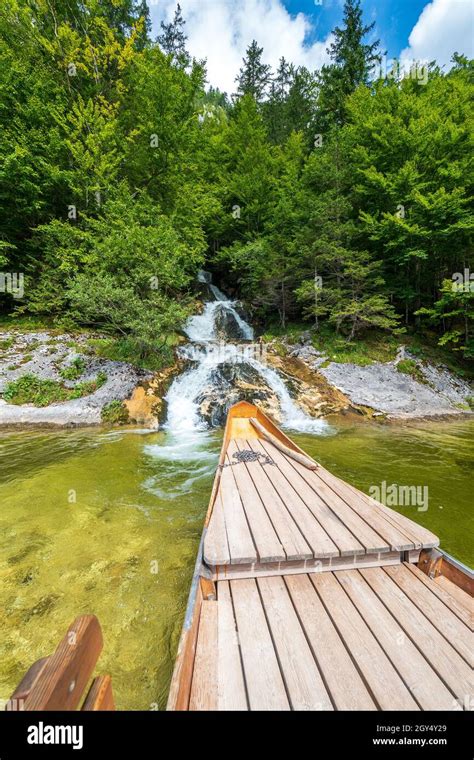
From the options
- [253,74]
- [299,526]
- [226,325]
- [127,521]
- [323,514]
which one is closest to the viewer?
[299,526]

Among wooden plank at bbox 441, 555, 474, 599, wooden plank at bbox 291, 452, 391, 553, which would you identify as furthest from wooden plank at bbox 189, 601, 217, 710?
wooden plank at bbox 441, 555, 474, 599

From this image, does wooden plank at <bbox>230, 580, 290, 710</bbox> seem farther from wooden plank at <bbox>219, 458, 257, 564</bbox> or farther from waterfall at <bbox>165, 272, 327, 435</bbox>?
waterfall at <bbox>165, 272, 327, 435</bbox>

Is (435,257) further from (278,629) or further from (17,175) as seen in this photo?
(17,175)

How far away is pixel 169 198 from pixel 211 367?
10.8m

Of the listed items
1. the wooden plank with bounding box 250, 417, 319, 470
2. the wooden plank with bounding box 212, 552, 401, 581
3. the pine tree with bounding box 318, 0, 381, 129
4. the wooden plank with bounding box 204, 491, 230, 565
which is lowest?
the wooden plank with bounding box 212, 552, 401, 581

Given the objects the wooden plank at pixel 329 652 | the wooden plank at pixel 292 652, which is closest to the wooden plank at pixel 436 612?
the wooden plank at pixel 329 652

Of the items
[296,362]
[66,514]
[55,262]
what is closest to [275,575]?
[66,514]

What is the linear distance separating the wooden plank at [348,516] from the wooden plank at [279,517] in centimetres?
48

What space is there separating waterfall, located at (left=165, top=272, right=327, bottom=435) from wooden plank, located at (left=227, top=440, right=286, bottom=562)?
221 inches

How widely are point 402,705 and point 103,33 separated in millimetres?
24240

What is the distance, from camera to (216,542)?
101 inches

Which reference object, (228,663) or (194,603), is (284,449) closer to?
(194,603)

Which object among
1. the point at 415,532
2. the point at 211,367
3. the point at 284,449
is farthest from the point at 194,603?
the point at 211,367

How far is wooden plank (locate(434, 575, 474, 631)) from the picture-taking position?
2.05 m
